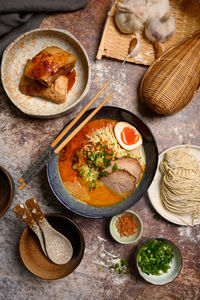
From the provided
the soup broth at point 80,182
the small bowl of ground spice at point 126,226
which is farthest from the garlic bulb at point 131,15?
the small bowl of ground spice at point 126,226

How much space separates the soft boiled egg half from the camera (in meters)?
3.18

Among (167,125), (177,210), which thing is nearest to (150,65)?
(167,125)

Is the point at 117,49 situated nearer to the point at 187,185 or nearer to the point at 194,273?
the point at 187,185

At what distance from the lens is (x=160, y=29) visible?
10.6 feet

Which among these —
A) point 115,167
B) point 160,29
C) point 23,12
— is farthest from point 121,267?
point 23,12

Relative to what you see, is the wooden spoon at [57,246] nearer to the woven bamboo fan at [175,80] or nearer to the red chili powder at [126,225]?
the red chili powder at [126,225]

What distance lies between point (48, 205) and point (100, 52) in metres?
1.94

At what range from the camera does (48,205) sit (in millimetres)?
3242

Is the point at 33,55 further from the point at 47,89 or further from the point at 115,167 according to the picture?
the point at 115,167

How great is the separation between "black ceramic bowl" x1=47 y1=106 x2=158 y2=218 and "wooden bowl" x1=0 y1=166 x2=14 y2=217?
1.38ft

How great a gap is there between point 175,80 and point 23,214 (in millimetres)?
2196

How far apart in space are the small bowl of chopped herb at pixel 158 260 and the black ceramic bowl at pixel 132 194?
54cm

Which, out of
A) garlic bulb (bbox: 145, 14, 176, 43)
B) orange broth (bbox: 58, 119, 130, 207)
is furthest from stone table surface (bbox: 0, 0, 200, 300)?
garlic bulb (bbox: 145, 14, 176, 43)

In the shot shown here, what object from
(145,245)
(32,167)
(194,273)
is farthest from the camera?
(194,273)
